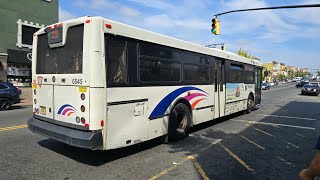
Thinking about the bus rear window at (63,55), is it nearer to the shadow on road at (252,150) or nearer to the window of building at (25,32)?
the shadow on road at (252,150)

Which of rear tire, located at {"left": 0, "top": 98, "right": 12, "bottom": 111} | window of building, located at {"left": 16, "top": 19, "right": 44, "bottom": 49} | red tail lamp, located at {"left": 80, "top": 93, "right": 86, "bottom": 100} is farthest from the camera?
window of building, located at {"left": 16, "top": 19, "right": 44, "bottom": 49}

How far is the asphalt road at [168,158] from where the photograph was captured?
5125 mm

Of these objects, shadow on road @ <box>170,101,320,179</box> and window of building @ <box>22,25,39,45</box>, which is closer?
shadow on road @ <box>170,101,320,179</box>

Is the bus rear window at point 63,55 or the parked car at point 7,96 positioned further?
the parked car at point 7,96

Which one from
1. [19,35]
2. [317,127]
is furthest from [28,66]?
[317,127]

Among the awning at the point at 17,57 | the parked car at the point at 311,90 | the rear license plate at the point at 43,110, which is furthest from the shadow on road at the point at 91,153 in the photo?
the parked car at the point at 311,90

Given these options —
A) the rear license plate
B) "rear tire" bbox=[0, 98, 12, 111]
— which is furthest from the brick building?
the rear license plate

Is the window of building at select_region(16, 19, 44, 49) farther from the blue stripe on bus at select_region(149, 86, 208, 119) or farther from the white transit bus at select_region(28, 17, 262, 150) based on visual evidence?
the blue stripe on bus at select_region(149, 86, 208, 119)

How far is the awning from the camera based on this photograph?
23.5m

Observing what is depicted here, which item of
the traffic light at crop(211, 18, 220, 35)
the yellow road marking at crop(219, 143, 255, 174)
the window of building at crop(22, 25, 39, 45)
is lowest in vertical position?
the yellow road marking at crop(219, 143, 255, 174)

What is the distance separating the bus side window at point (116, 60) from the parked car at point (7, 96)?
465 inches

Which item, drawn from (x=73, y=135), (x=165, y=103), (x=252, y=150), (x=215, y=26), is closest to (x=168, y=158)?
(x=165, y=103)

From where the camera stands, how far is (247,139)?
8180mm

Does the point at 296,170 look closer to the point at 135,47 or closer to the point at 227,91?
the point at 135,47
